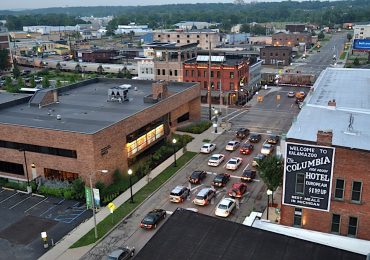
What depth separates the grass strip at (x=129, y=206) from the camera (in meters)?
35.9

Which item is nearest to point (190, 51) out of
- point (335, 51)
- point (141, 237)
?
point (141, 237)

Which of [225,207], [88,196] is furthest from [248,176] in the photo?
[88,196]

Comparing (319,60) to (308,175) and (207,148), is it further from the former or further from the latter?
(308,175)

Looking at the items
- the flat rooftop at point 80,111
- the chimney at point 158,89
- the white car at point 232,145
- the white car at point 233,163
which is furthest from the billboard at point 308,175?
the chimney at point 158,89

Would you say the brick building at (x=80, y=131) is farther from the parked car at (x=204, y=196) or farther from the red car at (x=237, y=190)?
the red car at (x=237, y=190)

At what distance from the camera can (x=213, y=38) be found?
561 ft

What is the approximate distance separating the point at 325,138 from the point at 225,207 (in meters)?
13.7

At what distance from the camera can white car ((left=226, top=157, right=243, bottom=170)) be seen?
5069 cm

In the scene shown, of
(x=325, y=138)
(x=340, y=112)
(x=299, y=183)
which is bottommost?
(x=299, y=183)

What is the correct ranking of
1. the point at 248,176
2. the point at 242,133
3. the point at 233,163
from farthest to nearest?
the point at 242,133, the point at 233,163, the point at 248,176

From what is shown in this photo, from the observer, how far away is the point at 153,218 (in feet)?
123

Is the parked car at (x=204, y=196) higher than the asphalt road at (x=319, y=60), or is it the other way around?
the asphalt road at (x=319, y=60)

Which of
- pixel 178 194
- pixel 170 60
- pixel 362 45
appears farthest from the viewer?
pixel 362 45

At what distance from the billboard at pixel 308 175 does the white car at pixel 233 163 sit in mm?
19427
